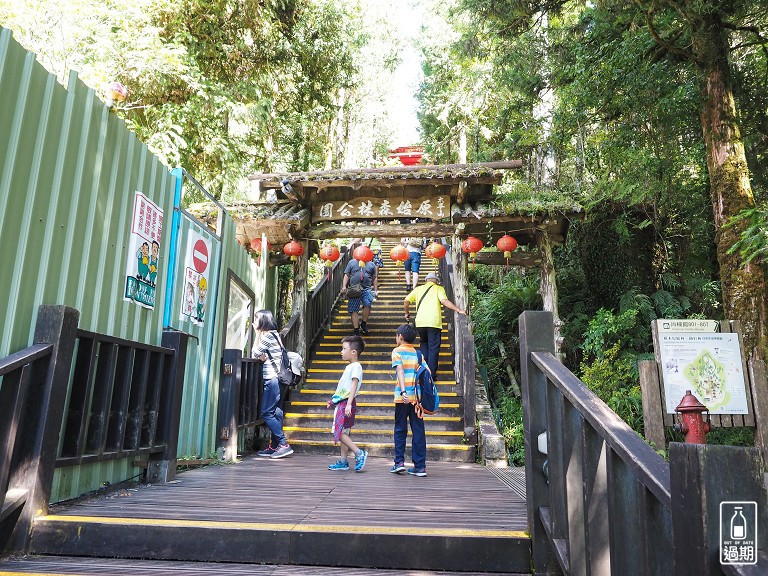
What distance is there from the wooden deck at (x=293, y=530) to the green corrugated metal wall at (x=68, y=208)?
0.68m

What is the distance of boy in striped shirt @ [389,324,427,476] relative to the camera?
5383 millimetres

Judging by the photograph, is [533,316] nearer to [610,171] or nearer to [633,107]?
[633,107]

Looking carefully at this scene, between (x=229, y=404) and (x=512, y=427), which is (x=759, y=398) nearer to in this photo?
(x=512, y=427)

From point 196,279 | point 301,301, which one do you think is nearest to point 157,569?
point 196,279

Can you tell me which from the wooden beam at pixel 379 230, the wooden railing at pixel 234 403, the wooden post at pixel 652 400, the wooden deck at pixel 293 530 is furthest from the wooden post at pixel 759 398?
the wooden railing at pixel 234 403

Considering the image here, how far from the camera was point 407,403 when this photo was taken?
5434mm

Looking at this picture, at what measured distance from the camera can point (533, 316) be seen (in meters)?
2.96

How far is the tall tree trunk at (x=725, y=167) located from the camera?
7.29 meters

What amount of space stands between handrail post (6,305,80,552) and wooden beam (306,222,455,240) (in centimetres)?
725

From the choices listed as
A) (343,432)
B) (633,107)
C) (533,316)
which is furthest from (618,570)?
(633,107)

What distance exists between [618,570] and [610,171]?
35.0ft

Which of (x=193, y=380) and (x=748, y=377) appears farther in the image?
(x=748, y=377)

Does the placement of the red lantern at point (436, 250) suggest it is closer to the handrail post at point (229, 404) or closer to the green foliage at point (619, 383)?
the green foliage at point (619, 383)

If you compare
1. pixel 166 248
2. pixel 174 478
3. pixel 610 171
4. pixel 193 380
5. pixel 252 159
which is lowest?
pixel 174 478
